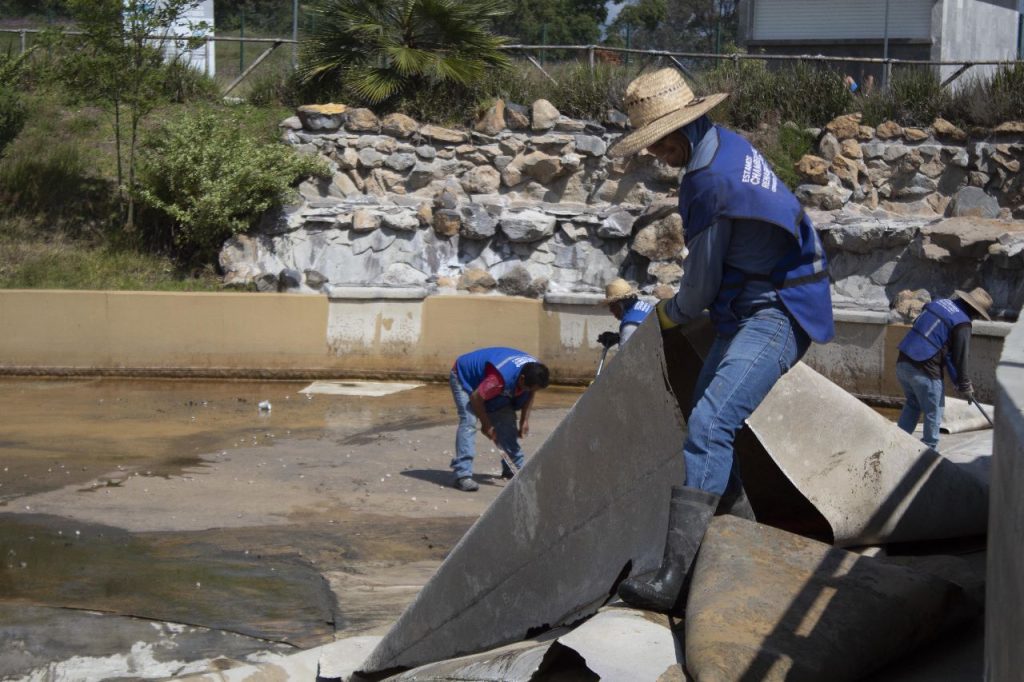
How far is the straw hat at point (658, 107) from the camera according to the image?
165 inches

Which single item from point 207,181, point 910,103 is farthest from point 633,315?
point 910,103

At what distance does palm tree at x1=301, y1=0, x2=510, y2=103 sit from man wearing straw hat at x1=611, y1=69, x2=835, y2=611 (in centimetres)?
1327

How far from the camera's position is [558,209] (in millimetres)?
16547

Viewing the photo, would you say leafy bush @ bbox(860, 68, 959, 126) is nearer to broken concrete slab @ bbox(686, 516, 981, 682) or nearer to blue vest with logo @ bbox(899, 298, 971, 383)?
blue vest with logo @ bbox(899, 298, 971, 383)

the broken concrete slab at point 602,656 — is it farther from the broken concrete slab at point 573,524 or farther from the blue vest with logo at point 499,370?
the blue vest with logo at point 499,370

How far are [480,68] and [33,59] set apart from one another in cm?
740

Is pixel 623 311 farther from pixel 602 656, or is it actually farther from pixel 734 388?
pixel 602 656

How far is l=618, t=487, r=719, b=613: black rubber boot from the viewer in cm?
382

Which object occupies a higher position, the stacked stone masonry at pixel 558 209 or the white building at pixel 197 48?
the white building at pixel 197 48

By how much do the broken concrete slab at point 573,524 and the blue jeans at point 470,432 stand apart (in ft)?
14.3

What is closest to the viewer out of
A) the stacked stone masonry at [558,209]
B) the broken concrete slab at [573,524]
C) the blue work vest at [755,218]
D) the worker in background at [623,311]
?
the blue work vest at [755,218]

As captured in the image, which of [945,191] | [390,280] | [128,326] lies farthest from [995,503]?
[945,191]

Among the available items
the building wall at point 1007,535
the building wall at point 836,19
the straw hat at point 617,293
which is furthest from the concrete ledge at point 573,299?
the building wall at point 836,19

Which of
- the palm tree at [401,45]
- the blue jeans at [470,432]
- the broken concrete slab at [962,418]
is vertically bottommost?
the blue jeans at [470,432]
